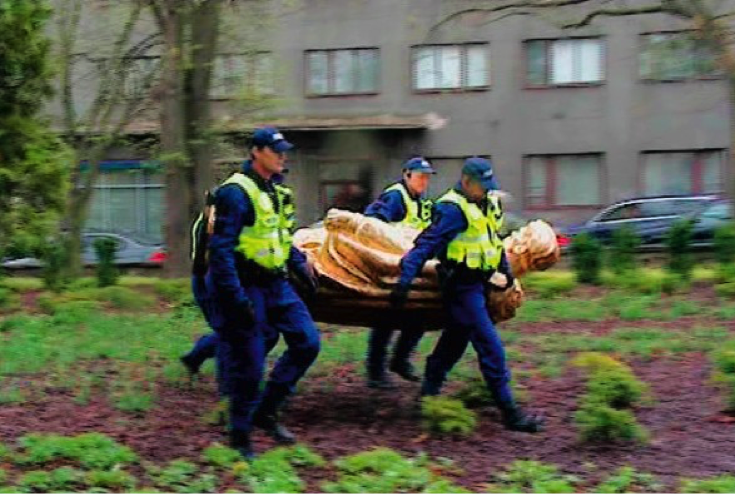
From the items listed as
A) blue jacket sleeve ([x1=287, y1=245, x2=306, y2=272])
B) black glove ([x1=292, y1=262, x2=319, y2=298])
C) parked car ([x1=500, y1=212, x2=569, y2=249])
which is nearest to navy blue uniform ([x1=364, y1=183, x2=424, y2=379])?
parked car ([x1=500, y1=212, x2=569, y2=249])

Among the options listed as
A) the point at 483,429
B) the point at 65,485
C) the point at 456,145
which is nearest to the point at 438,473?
the point at 483,429

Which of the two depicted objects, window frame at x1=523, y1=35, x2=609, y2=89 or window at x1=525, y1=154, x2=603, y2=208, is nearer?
window frame at x1=523, y1=35, x2=609, y2=89

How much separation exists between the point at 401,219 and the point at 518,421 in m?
2.36

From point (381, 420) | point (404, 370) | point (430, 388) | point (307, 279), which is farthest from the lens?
point (404, 370)

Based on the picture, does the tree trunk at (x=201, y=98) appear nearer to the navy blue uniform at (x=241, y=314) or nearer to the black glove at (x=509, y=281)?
the black glove at (x=509, y=281)

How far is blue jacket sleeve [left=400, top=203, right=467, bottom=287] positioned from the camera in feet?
26.7

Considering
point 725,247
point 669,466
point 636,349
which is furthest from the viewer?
point 725,247

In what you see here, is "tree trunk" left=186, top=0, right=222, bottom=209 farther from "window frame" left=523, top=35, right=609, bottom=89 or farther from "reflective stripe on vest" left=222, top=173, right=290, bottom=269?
"window frame" left=523, top=35, right=609, bottom=89

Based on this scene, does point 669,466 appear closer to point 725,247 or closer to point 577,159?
point 725,247

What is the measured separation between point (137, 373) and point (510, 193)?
27017 mm

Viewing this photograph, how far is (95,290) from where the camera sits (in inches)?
637

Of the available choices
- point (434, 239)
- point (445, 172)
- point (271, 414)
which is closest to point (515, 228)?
point (434, 239)

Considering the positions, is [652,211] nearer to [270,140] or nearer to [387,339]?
[387,339]

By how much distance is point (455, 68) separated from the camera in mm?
36562
